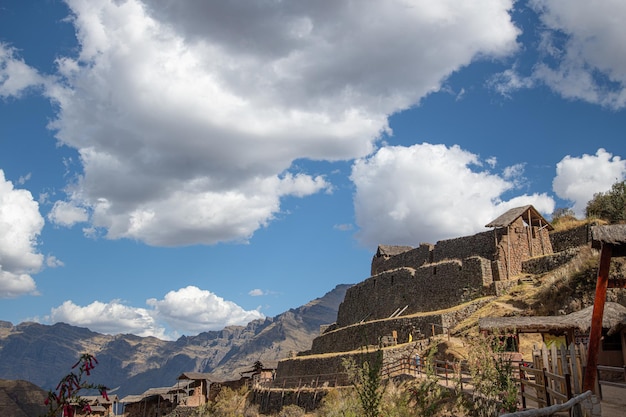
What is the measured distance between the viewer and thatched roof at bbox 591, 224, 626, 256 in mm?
9539

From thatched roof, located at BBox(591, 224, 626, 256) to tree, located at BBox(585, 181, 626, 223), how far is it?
3179cm

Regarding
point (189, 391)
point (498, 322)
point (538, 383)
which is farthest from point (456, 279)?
point (189, 391)

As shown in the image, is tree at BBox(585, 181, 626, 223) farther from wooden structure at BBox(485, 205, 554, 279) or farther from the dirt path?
the dirt path

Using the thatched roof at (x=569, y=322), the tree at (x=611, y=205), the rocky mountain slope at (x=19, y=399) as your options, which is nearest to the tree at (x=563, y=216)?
the tree at (x=611, y=205)

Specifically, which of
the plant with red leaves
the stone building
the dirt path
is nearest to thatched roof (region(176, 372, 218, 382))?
the stone building

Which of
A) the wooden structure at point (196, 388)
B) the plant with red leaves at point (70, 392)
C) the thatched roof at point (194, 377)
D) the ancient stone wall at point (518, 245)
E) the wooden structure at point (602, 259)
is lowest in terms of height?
the wooden structure at point (196, 388)

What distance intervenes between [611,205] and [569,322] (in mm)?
25230

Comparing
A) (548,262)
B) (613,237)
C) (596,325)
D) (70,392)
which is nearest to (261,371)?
(548,262)

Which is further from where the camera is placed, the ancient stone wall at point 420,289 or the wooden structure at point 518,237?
the wooden structure at point 518,237

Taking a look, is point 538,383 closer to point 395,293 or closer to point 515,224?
point 515,224

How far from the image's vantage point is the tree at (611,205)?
3822 centimetres

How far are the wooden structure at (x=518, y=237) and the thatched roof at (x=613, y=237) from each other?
87.4 ft

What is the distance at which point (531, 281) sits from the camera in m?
33.7

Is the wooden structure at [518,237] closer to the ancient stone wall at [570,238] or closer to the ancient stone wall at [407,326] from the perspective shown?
the ancient stone wall at [570,238]
